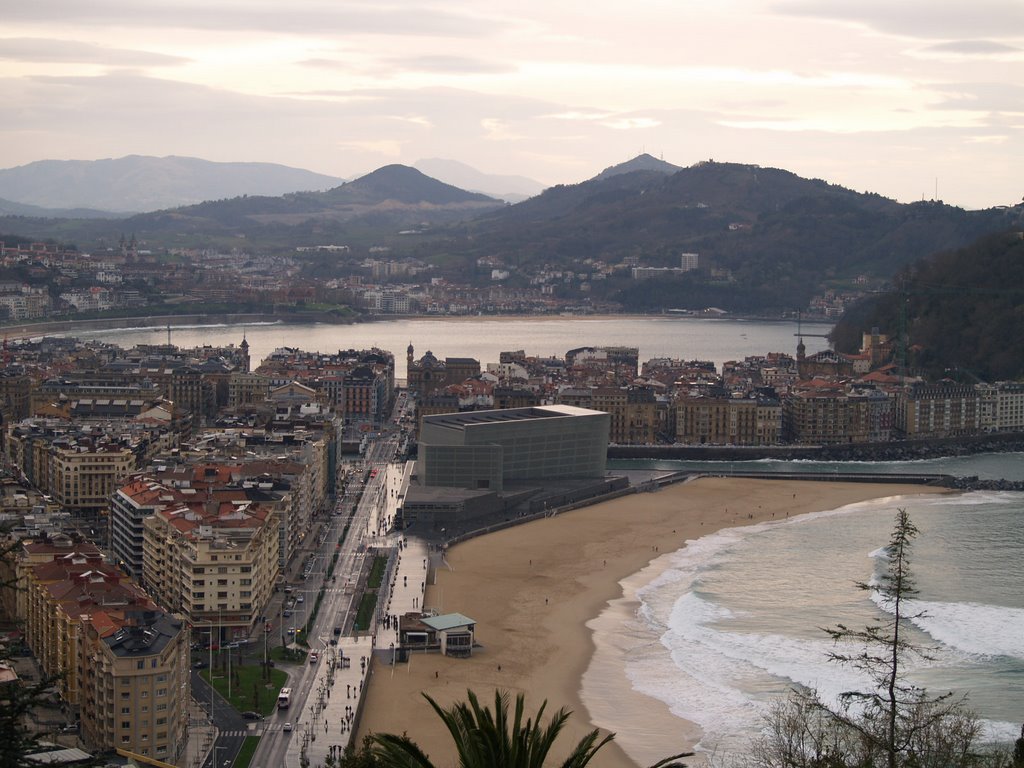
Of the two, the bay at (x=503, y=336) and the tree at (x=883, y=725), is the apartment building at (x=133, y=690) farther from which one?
the bay at (x=503, y=336)

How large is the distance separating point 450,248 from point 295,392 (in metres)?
90.6

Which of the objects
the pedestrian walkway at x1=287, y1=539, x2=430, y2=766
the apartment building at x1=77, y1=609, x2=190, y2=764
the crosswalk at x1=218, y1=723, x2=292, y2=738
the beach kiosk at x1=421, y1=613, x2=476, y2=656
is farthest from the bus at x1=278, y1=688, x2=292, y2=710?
the beach kiosk at x1=421, y1=613, x2=476, y2=656

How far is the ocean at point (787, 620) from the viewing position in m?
16.9

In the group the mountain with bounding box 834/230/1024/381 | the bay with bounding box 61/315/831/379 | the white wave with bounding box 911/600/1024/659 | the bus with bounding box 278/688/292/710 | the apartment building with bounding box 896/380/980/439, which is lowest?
the bus with bounding box 278/688/292/710

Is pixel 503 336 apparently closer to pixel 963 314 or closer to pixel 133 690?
pixel 963 314

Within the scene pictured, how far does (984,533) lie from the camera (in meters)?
27.0

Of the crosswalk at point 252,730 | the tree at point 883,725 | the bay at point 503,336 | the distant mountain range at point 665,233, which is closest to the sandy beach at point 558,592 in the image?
the crosswalk at point 252,730

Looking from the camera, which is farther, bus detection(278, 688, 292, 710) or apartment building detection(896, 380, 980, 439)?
apartment building detection(896, 380, 980, 439)

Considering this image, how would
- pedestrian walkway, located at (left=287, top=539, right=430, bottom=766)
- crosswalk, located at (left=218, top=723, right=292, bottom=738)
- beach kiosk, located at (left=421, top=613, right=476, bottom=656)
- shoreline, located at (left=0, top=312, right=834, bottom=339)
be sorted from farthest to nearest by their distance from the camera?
shoreline, located at (left=0, top=312, right=834, bottom=339)
beach kiosk, located at (left=421, top=613, right=476, bottom=656)
crosswalk, located at (left=218, top=723, right=292, bottom=738)
pedestrian walkway, located at (left=287, top=539, right=430, bottom=766)

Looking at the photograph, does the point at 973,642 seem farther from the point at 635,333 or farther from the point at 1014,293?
the point at 635,333

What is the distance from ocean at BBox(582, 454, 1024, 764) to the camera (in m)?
16.9

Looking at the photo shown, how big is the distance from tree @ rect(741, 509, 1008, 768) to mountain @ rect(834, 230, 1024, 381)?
105 feet

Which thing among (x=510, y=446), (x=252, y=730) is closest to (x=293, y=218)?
(x=510, y=446)

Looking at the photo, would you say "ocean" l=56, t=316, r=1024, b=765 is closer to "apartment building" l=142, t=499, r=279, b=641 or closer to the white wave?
the white wave
